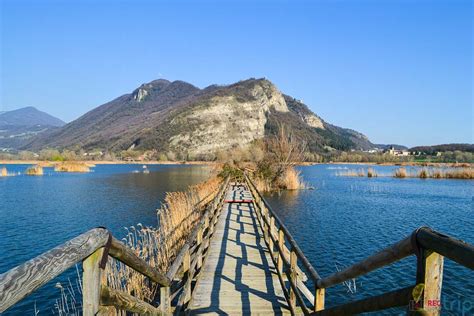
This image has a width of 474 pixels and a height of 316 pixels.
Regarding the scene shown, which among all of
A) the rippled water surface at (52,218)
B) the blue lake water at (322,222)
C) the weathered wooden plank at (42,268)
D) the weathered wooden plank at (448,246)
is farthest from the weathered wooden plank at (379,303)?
the rippled water surface at (52,218)

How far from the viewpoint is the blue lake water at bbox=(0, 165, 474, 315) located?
33.1 ft

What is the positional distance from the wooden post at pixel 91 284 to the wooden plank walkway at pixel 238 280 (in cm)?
380

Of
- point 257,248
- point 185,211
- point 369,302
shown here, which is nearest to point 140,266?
point 369,302

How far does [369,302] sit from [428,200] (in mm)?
29307

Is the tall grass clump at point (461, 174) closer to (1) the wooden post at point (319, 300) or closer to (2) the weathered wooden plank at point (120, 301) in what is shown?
(1) the wooden post at point (319, 300)

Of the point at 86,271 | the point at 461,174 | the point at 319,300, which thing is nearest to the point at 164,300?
the point at 319,300

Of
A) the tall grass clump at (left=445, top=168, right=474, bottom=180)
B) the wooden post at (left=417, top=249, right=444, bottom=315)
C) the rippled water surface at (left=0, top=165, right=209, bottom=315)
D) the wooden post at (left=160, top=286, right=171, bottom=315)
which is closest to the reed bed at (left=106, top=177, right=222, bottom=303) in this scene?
the rippled water surface at (left=0, top=165, right=209, bottom=315)

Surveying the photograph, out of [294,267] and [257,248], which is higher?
[294,267]

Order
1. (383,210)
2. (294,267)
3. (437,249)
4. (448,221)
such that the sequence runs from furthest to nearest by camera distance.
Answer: (383,210), (448,221), (294,267), (437,249)

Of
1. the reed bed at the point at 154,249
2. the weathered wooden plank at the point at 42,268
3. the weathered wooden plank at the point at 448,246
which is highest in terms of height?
the weathered wooden plank at the point at 448,246

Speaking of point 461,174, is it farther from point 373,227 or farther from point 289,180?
point 373,227

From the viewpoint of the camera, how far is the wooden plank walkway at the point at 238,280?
5.62 meters

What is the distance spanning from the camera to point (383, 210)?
902 inches

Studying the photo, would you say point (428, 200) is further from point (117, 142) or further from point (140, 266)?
Result: point (117, 142)
